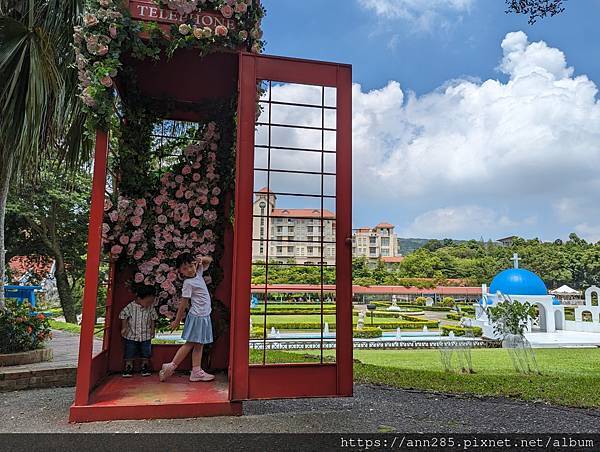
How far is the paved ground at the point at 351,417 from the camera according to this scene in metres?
3.28

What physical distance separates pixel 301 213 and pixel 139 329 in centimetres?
208

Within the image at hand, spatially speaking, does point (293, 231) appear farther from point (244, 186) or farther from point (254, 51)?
point (254, 51)

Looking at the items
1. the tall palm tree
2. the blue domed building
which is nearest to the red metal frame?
the tall palm tree

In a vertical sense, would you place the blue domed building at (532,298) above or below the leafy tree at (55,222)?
below

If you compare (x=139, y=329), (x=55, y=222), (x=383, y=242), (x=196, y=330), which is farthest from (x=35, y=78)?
(x=383, y=242)

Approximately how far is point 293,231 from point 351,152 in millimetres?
893

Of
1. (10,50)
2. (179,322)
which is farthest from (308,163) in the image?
(10,50)

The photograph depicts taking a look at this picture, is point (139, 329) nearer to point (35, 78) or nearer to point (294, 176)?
point (294, 176)

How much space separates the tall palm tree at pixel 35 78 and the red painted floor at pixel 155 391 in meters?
2.58

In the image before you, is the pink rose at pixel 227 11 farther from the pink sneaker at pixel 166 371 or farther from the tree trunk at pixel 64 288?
the tree trunk at pixel 64 288

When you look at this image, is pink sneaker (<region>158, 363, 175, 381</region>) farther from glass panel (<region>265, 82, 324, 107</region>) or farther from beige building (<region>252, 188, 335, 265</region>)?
glass panel (<region>265, 82, 324, 107</region>)

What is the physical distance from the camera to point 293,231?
4.18m

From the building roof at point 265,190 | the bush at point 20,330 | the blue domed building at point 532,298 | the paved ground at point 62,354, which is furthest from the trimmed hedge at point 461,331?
the building roof at point 265,190

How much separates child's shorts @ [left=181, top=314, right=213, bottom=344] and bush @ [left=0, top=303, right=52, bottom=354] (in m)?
2.52
